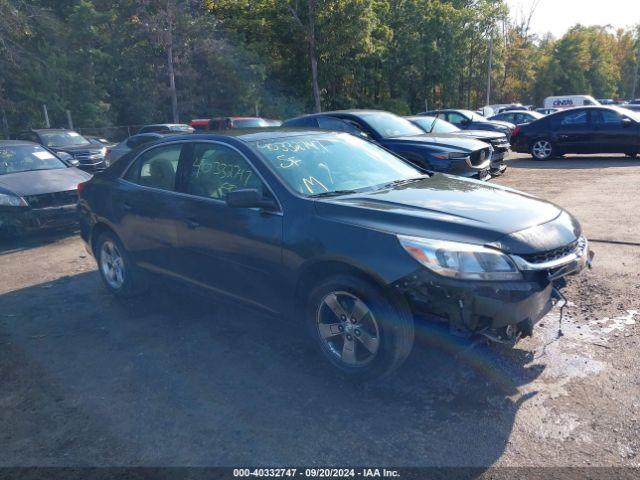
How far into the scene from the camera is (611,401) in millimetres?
3352

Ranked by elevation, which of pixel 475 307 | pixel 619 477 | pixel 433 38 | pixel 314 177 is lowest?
pixel 619 477

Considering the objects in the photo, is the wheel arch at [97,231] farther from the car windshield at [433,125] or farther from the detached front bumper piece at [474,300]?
the car windshield at [433,125]

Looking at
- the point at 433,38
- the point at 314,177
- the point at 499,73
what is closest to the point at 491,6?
the point at 433,38

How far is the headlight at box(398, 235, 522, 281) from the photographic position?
10.5ft

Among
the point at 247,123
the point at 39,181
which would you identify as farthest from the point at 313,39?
the point at 39,181

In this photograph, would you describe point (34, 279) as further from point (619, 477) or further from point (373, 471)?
point (619, 477)

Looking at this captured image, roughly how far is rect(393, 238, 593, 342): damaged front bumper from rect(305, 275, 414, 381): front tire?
0.52 ft

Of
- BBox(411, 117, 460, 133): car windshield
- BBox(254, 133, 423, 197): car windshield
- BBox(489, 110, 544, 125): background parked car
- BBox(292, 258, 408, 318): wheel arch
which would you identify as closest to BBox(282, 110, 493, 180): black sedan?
BBox(411, 117, 460, 133): car windshield

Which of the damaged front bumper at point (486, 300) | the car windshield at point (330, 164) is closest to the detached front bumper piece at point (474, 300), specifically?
the damaged front bumper at point (486, 300)

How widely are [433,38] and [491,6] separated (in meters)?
7.72

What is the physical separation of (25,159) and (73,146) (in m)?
5.87

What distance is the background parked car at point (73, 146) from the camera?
14344mm

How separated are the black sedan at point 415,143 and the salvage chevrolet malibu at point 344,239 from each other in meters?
4.31

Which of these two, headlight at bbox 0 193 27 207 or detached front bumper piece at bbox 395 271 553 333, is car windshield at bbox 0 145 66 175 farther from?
detached front bumper piece at bbox 395 271 553 333
